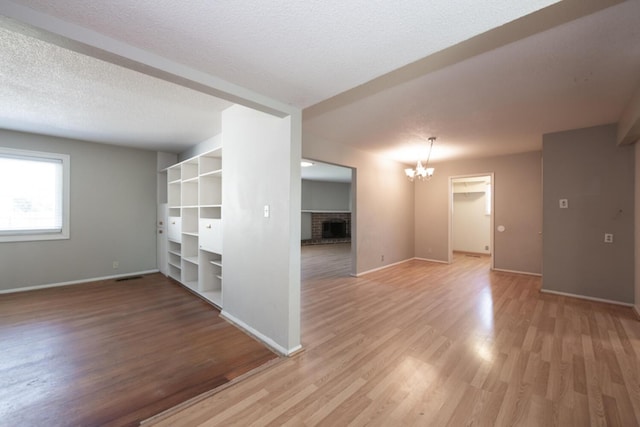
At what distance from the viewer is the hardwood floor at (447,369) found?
5.31 ft

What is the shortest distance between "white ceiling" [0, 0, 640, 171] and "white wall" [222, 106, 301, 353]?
1.34 ft

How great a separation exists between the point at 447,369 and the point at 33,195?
623cm

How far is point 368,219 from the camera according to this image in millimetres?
5254

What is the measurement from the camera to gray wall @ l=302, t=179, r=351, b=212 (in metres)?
9.97

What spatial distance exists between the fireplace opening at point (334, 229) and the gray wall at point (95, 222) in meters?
6.24

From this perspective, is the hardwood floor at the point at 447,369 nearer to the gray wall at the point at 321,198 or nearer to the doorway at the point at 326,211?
the doorway at the point at 326,211

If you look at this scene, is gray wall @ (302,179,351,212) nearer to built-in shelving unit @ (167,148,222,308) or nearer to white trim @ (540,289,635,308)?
built-in shelving unit @ (167,148,222,308)

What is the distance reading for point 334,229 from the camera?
420 inches

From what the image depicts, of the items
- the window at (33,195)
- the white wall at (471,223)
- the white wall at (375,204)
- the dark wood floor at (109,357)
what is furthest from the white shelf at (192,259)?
the white wall at (471,223)

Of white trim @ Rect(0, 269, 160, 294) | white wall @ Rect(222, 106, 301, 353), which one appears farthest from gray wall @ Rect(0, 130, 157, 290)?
white wall @ Rect(222, 106, 301, 353)

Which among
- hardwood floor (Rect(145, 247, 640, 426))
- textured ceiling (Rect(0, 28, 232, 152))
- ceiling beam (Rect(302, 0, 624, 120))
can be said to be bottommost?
hardwood floor (Rect(145, 247, 640, 426))

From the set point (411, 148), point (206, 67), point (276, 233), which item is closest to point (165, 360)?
point (276, 233)

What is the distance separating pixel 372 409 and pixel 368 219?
3820mm

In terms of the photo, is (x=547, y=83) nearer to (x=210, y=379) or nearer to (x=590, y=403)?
(x=590, y=403)
